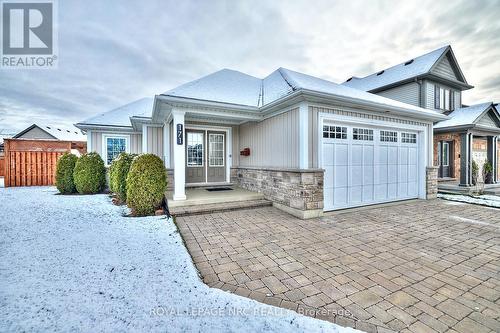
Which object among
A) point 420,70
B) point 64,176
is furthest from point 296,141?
point 420,70

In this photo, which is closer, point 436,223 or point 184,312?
point 184,312

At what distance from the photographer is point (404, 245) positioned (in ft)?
11.4

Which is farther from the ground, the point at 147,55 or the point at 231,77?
the point at 147,55

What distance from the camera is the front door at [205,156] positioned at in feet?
25.9

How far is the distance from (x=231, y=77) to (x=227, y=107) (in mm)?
3208

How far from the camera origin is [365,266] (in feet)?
9.12

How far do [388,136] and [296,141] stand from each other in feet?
11.3

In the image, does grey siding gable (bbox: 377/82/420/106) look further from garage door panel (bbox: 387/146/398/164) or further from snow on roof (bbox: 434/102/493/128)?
garage door panel (bbox: 387/146/398/164)

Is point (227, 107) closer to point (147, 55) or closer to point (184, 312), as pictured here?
point (184, 312)

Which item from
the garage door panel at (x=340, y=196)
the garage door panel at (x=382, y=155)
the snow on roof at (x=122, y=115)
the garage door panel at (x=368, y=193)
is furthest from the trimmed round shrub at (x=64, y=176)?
the garage door panel at (x=382, y=155)

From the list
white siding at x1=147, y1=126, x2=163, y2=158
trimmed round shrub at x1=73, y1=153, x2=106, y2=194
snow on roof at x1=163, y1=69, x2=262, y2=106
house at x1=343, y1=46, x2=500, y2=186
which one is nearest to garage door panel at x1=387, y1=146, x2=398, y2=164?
snow on roof at x1=163, y1=69, x2=262, y2=106

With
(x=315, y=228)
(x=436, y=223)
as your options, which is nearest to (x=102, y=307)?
(x=315, y=228)

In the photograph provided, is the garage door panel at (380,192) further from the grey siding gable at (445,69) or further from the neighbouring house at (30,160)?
the neighbouring house at (30,160)

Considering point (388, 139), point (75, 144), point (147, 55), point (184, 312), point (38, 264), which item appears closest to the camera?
point (184, 312)
